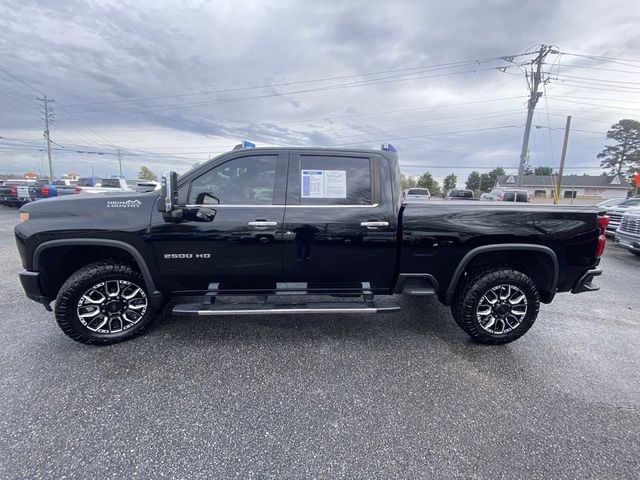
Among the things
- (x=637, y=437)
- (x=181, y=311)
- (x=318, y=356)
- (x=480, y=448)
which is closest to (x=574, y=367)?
(x=637, y=437)

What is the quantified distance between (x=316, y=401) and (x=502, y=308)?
2128 millimetres

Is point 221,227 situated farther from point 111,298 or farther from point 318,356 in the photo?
point 318,356

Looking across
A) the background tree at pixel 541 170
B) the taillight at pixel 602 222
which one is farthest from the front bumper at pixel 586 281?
the background tree at pixel 541 170

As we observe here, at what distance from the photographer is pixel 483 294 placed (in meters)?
3.12

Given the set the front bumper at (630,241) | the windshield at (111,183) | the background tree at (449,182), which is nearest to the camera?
the front bumper at (630,241)

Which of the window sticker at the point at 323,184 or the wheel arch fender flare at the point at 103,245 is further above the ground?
the window sticker at the point at 323,184

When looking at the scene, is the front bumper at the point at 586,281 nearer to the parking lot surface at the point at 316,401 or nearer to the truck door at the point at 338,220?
the parking lot surface at the point at 316,401

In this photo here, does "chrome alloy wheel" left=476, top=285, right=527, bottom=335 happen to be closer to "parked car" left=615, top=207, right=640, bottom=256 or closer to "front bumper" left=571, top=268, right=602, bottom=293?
"front bumper" left=571, top=268, right=602, bottom=293

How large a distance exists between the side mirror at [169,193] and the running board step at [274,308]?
969 millimetres

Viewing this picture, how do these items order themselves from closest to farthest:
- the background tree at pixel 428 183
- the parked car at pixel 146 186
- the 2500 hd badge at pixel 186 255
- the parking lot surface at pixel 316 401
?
1. the parking lot surface at pixel 316 401
2. the 2500 hd badge at pixel 186 255
3. the parked car at pixel 146 186
4. the background tree at pixel 428 183

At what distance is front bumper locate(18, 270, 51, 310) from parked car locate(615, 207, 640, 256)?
11035 millimetres

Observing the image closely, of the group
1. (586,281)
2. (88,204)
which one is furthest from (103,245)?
(586,281)

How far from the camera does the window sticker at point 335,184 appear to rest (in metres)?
3.13

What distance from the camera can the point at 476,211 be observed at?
3072mm
